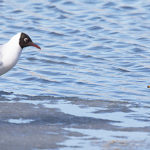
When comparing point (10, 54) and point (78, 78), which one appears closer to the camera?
point (10, 54)

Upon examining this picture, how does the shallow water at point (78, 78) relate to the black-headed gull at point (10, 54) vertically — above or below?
below

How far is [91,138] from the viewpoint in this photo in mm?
5754

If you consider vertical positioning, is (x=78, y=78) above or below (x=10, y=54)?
below

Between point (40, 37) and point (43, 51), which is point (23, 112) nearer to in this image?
point (43, 51)

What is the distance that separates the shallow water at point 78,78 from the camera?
19.3ft

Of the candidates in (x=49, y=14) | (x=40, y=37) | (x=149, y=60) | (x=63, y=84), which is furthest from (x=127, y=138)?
(x=49, y=14)

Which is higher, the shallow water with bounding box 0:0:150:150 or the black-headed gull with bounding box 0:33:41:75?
the black-headed gull with bounding box 0:33:41:75

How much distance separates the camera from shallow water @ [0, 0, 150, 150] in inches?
231

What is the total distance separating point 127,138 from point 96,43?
19.1ft

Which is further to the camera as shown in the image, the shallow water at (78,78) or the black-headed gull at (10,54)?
the black-headed gull at (10,54)

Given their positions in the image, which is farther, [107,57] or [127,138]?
[107,57]

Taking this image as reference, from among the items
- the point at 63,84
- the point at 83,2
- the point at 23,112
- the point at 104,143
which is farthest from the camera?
the point at 83,2

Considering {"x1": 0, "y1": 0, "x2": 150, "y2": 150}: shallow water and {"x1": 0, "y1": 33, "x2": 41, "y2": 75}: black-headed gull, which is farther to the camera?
{"x1": 0, "y1": 33, "x2": 41, "y2": 75}: black-headed gull

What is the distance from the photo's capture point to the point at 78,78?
9070mm
